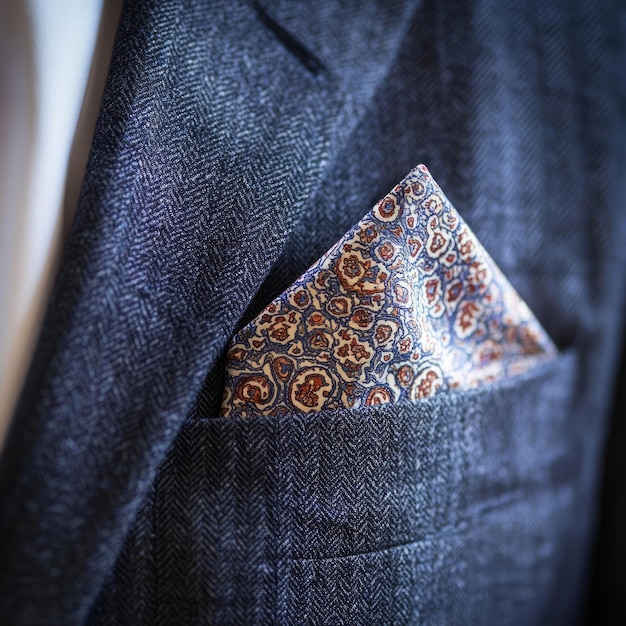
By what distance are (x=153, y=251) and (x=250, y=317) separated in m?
0.09

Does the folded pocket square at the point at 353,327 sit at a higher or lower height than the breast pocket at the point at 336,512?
higher

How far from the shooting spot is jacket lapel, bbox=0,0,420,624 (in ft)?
1.20

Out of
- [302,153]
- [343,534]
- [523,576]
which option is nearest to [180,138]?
[302,153]

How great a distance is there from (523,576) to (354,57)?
50 cm

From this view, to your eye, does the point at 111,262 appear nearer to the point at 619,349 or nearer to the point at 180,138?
the point at 180,138

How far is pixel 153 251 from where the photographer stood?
1.34 ft

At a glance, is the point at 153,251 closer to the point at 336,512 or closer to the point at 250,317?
the point at 250,317

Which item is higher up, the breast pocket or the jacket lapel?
the jacket lapel

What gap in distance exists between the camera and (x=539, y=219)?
58 centimetres

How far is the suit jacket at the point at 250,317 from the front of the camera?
38 centimetres

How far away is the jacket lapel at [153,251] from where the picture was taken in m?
0.36

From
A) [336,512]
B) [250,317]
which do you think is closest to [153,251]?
[250,317]

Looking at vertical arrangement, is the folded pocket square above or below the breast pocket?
above

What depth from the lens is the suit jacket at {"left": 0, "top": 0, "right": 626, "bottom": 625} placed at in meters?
0.38
